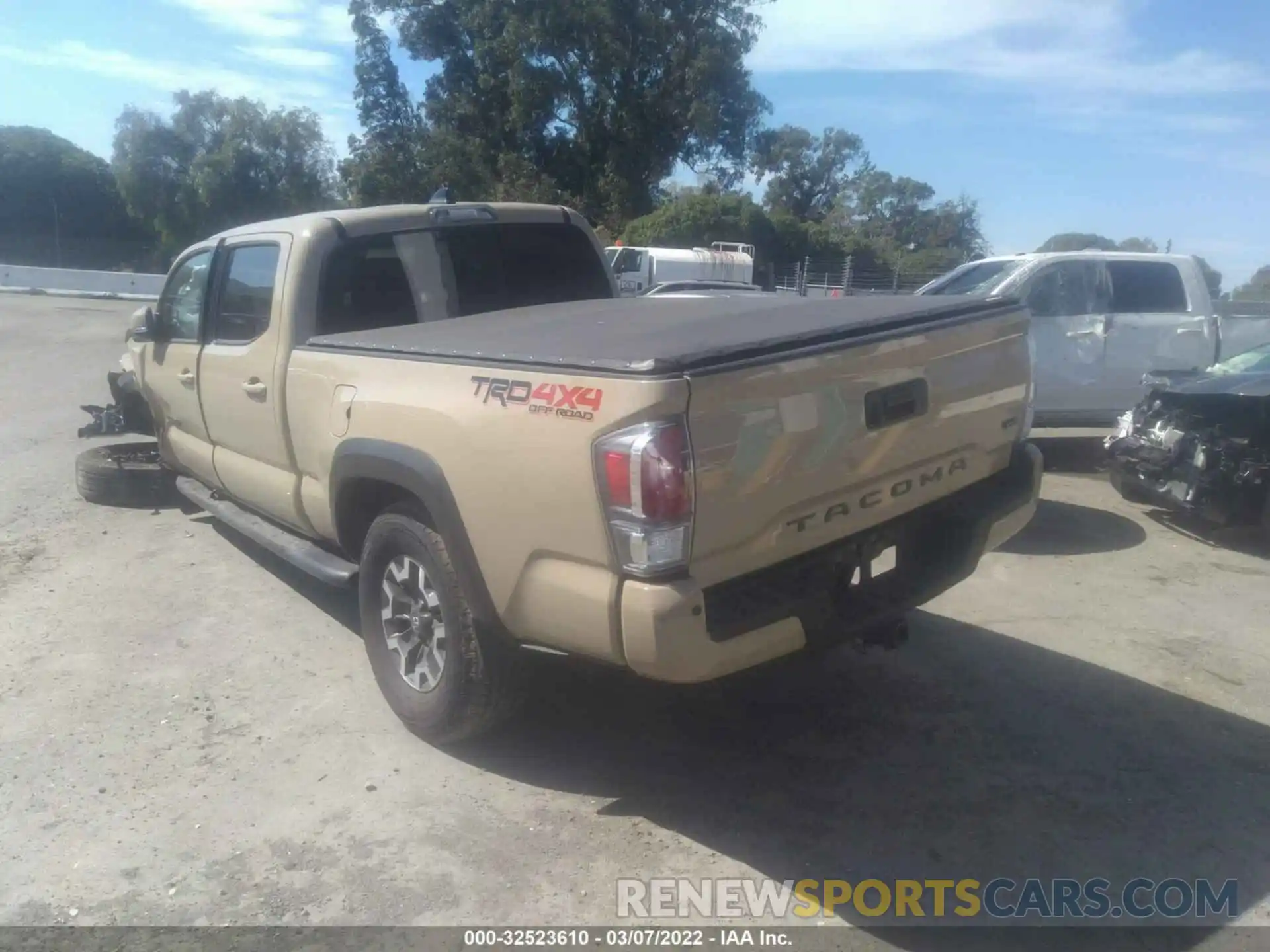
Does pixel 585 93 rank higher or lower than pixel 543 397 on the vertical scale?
higher

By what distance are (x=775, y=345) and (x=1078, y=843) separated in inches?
74.5

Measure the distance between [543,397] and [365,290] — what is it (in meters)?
2.21

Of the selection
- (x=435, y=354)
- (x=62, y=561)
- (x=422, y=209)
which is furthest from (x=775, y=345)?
(x=62, y=561)

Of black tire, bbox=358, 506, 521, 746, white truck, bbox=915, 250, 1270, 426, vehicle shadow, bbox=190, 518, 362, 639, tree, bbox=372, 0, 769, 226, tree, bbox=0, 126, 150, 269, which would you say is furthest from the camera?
tree, bbox=0, 126, 150, 269

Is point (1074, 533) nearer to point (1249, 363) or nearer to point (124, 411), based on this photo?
point (1249, 363)

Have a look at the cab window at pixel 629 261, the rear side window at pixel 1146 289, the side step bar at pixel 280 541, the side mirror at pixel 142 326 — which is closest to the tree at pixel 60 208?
the cab window at pixel 629 261

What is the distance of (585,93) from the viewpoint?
3872 centimetres

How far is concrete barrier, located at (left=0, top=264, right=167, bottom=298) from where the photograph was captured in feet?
102

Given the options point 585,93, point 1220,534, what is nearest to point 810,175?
point 585,93

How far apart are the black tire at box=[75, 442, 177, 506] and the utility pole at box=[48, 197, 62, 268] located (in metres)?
47.5

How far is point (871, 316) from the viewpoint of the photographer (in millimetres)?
3621

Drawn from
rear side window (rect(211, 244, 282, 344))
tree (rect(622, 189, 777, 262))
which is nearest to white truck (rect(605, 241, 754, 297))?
tree (rect(622, 189, 777, 262))

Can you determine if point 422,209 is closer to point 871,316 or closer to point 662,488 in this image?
point 871,316

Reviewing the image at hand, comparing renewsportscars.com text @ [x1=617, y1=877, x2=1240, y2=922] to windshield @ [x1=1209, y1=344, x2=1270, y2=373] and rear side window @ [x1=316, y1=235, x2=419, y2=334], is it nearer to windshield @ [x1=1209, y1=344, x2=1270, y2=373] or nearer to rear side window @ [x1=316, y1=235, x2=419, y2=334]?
rear side window @ [x1=316, y1=235, x2=419, y2=334]
